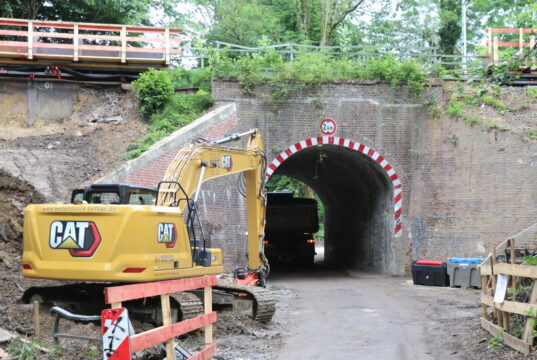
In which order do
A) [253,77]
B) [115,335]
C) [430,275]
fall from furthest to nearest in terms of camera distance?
[253,77] < [430,275] < [115,335]

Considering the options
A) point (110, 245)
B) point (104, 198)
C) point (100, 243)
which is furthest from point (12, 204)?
point (110, 245)

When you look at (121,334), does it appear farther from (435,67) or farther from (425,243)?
(435,67)

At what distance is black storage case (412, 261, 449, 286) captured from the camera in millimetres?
19156

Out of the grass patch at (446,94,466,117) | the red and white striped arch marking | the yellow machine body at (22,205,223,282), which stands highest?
the grass patch at (446,94,466,117)

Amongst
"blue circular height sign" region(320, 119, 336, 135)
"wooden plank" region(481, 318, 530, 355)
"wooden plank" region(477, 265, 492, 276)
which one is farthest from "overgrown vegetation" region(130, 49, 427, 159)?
"wooden plank" region(481, 318, 530, 355)

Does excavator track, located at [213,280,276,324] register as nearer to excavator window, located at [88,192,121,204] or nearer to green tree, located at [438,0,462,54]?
excavator window, located at [88,192,121,204]

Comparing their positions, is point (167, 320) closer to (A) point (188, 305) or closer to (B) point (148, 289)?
(B) point (148, 289)

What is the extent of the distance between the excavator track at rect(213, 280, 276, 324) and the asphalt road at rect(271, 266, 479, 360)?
0.44 m

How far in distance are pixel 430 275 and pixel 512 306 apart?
9882 mm

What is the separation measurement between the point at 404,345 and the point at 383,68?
13093 mm

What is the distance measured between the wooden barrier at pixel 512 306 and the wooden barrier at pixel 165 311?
4034 mm

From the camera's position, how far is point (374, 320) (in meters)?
13.0

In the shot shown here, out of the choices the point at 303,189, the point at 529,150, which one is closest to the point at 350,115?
the point at 529,150

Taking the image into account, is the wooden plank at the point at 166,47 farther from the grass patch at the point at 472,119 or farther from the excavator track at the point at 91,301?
the excavator track at the point at 91,301
